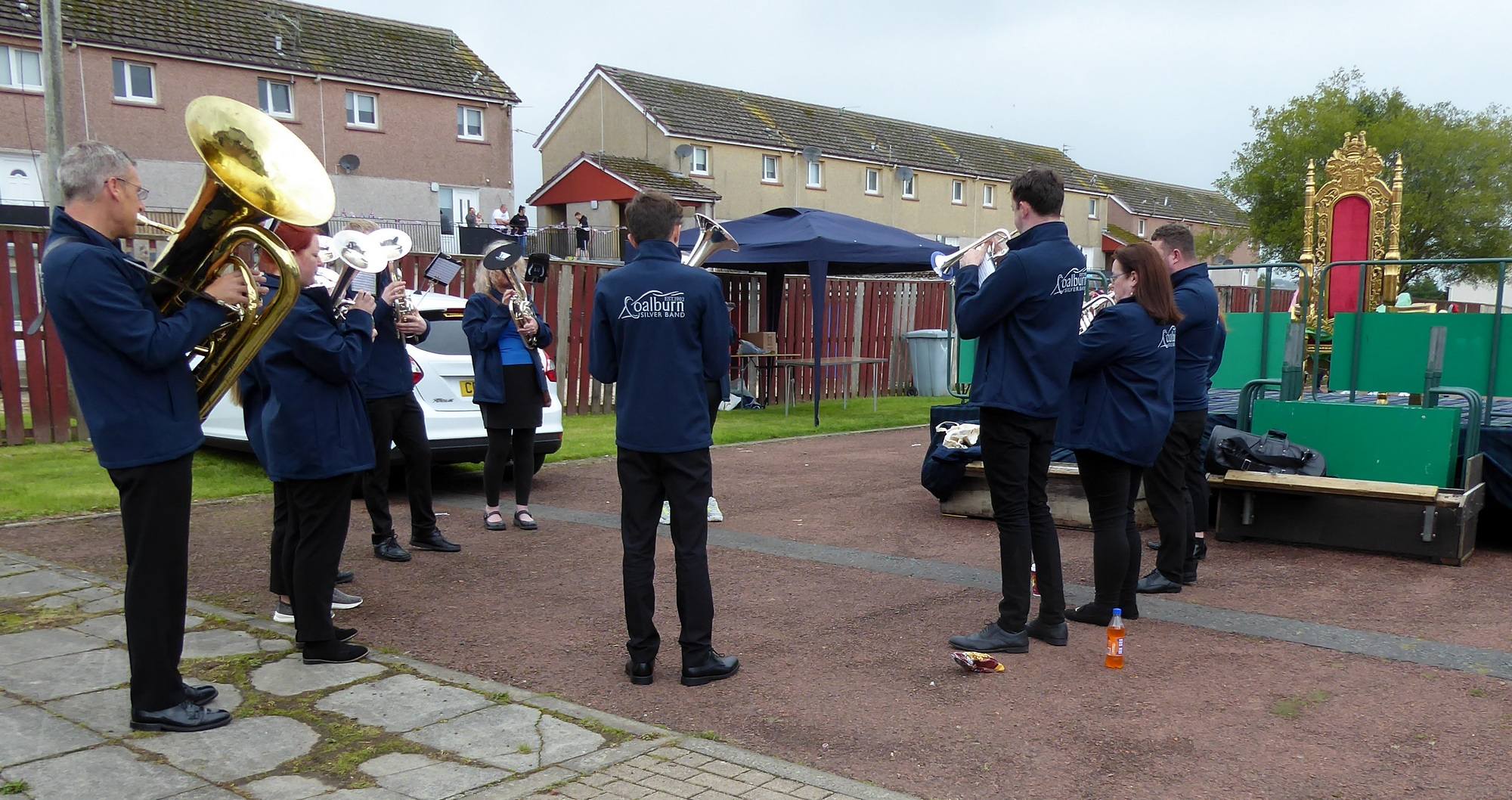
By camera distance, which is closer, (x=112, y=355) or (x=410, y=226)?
(x=112, y=355)

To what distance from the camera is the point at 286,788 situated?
333cm

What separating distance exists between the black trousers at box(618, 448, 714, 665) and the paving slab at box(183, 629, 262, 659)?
1.76m

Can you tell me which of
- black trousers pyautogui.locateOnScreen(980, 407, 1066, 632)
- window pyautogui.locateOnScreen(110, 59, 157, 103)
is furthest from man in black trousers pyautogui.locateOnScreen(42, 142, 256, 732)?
window pyautogui.locateOnScreen(110, 59, 157, 103)

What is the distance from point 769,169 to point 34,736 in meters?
36.3

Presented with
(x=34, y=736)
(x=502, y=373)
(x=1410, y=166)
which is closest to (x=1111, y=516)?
(x=502, y=373)

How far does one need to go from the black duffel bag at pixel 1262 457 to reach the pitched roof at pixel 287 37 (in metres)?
29.1

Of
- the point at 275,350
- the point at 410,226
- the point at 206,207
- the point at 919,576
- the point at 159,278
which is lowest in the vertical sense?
the point at 919,576

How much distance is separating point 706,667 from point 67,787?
2.21 meters

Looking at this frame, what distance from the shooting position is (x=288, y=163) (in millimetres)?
4098

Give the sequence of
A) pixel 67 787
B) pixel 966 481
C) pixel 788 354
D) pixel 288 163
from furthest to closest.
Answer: pixel 788 354
pixel 966 481
pixel 288 163
pixel 67 787

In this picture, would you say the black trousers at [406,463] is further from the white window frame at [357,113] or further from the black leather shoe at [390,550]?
the white window frame at [357,113]

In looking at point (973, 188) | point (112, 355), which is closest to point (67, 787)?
point (112, 355)

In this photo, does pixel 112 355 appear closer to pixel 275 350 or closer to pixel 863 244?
pixel 275 350

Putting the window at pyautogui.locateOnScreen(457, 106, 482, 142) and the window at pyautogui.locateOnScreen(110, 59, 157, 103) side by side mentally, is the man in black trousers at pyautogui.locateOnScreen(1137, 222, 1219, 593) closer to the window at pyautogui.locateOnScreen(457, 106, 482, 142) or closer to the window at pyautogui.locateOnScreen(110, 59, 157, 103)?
the window at pyautogui.locateOnScreen(110, 59, 157, 103)
